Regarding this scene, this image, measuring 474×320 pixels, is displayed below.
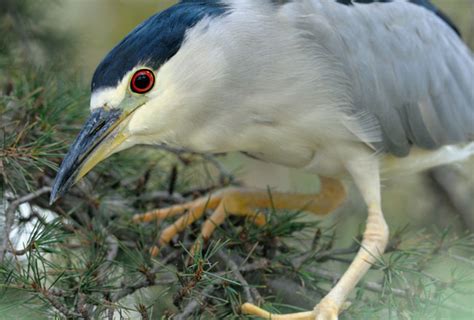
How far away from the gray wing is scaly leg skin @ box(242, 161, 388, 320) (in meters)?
0.12

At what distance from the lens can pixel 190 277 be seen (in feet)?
5.39

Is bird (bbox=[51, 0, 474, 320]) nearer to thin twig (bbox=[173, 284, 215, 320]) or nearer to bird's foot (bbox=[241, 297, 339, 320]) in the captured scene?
bird's foot (bbox=[241, 297, 339, 320])

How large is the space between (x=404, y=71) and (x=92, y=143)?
1123mm

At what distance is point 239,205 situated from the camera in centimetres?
262

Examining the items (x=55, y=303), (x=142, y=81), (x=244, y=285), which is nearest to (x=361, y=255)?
(x=244, y=285)

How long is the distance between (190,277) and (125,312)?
0.56 ft

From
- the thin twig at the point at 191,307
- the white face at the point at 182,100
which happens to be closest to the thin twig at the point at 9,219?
the white face at the point at 182,100

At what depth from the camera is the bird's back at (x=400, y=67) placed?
2.31 metres

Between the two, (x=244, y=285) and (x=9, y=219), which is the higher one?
(x=9, y=219)

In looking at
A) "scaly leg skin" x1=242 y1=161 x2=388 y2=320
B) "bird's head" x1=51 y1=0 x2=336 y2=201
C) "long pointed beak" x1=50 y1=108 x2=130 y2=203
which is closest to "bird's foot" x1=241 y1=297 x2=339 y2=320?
"scaly leg skin" x1=242 y1=161 x2=388 y2=320

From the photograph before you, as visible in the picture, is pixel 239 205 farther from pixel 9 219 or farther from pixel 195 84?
pixel 9 219

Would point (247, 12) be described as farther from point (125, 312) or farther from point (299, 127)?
point (125, 312)

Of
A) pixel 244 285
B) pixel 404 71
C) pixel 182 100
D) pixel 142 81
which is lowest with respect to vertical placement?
pixel 244 285

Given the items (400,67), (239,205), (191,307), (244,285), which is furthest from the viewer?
(239,205)
